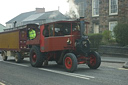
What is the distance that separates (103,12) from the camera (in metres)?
25.7

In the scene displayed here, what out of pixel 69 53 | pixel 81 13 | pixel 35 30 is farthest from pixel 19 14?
pixel 69 53

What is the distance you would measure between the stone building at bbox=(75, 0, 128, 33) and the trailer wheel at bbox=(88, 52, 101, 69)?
1379 cm

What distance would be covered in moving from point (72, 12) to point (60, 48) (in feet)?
56.2

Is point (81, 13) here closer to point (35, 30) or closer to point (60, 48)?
point (35, 30)

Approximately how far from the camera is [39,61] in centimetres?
1137

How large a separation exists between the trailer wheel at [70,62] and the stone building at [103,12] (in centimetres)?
1525

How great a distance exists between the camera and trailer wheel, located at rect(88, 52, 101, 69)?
34.1ft

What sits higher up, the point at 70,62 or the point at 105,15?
the point at 105,15

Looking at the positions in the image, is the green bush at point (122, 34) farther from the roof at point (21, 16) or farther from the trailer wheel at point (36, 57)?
the roof at point (21, 16)

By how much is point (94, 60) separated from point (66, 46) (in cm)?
181

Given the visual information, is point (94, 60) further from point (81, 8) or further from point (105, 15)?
point (81, 8)

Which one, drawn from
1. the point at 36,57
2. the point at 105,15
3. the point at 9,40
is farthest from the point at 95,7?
the point at 36,57

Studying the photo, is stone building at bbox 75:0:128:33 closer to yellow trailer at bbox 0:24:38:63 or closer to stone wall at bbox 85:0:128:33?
stone wall at bbox 85:0:128:33

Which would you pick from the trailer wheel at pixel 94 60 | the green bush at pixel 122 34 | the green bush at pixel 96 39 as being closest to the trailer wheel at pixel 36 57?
the trailer wheel at pixel 94 60
